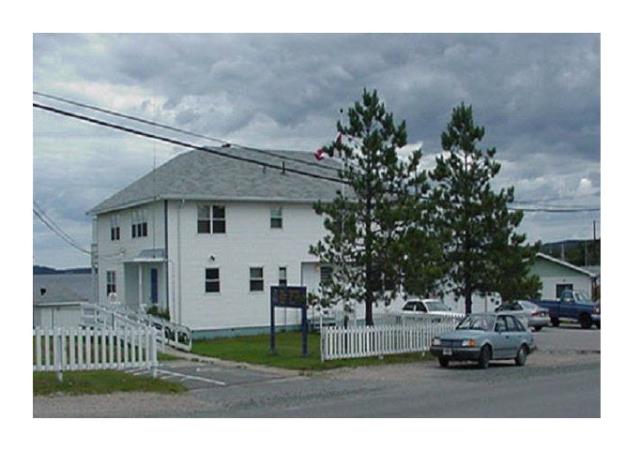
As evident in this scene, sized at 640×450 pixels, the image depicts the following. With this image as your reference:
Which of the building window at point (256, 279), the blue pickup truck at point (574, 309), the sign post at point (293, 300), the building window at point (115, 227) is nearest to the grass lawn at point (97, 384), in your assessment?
the sign post at point (293, 300)

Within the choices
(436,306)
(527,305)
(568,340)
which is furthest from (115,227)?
(527,305)

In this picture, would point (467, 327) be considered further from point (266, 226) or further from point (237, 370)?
point (266, 226)

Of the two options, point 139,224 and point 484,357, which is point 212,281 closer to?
point 139,224

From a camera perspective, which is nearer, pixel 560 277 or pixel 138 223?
pixel 138 223

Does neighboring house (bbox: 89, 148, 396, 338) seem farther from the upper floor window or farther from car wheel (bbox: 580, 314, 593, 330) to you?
car wheel (bbox: 580, 314, 593, 330)

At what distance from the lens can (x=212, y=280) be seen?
34.8 m

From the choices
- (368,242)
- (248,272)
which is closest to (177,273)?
(248,272)

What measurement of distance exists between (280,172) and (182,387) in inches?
779

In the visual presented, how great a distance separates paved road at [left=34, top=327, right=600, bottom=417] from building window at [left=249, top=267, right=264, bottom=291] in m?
10.9

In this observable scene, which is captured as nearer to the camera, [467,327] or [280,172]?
[467,327]

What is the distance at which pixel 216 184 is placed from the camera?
3572cm

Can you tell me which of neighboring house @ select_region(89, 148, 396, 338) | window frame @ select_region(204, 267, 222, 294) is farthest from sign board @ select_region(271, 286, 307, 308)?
window frame @ select_region(204, 267, 222, 294)

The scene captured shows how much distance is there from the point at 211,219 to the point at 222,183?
1710 millimetres

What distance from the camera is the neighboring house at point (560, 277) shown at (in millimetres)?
58625
